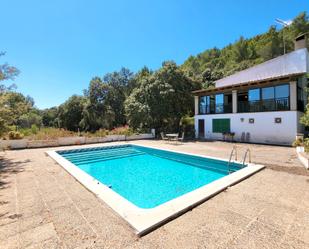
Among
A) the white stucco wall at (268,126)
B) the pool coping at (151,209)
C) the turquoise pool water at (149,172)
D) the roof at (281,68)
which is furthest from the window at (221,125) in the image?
the pool coping at (151,209)

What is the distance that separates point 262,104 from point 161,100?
9498mm

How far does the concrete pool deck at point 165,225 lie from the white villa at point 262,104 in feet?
34.6

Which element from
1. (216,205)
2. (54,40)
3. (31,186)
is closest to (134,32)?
(54,40)

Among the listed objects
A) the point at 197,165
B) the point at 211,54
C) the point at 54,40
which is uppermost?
the point at 211,54

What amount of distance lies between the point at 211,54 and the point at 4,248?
53403mm

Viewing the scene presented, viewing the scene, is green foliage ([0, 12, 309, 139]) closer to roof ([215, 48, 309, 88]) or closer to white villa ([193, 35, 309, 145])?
white villa ([193, 35, 309, 145])

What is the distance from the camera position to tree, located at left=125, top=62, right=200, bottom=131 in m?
19.4

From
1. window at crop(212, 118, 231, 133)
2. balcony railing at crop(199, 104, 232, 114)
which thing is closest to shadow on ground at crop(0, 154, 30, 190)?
window at crop(212, 118, 231, 133)

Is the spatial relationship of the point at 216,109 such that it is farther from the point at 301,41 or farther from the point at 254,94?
the point at 301,41

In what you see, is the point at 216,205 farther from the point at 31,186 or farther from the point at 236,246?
the point at 31,186

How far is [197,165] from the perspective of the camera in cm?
878

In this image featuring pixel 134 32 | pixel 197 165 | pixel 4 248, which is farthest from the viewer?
pixel 134 32

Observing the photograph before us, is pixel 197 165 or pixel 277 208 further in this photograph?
pixel 197 165

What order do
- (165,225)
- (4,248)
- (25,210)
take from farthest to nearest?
(25,210) < (165,225) < (4,248)
